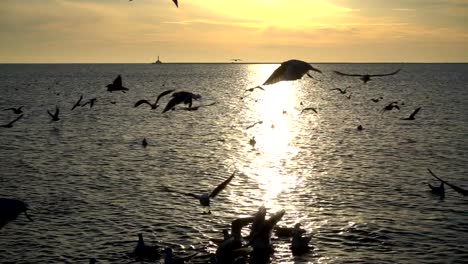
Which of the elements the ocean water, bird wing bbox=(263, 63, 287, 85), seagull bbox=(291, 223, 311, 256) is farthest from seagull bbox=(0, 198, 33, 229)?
seagull bbox=(291, 223, 311, 256)

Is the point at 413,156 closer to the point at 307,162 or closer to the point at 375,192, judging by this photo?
the point at 307,162

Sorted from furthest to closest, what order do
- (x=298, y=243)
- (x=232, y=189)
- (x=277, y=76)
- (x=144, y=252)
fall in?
(x=232, y=189), (x=298, y=243), (x=144, y=252), (x=277, y=76)

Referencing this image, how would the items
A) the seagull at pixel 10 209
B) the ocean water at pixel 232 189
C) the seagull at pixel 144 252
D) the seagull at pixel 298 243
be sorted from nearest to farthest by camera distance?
1. the seagull at pixel 10 209
2. the seagull at pixel 144 252
3. the seagull at pixel 298 243
4. the ocean water at pixel 232 189

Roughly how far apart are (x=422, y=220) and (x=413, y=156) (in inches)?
907

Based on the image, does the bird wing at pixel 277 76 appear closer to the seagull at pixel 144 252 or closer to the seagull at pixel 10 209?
the seagull at pixel 10 209

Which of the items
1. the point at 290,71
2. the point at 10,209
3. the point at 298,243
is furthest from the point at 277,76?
the point at 298,243

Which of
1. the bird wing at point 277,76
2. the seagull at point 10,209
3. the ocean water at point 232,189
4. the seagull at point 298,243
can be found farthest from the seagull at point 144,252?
the bird wing at point 277,76

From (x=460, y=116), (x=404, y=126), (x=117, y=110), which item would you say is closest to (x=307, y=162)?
(x=404, y=126)

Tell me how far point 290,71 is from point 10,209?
577 centimetres

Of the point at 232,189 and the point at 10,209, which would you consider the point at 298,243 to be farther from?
the point at 10,209

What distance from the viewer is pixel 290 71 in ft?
32.5

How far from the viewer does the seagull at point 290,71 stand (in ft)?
31.7

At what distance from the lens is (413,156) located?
51594 mm

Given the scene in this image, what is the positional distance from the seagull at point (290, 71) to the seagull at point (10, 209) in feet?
16.4
